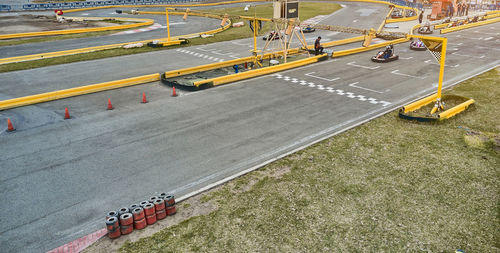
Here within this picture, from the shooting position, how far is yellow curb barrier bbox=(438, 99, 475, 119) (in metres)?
14.7

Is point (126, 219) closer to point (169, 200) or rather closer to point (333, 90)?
point (169, 200)

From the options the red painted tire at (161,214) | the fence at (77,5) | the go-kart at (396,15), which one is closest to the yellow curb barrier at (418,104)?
the red painted tire at (161,214)

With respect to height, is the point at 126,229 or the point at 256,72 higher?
the point at 256,72

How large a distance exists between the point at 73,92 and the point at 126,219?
1366cm

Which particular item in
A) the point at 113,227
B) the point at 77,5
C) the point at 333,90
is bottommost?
the point at 113,227

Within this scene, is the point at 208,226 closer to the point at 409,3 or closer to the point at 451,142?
the point at 451,142

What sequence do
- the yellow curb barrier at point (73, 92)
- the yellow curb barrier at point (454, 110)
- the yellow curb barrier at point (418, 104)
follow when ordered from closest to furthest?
the yellow curb barrier at point (454, 110), the yellow curb barrier at point (418, 104), the yellow curb barrier at point (73, 92)

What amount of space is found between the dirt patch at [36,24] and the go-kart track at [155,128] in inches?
867

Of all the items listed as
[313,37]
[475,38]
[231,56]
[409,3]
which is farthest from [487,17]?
[231,56]

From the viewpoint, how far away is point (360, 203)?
30.2 ft

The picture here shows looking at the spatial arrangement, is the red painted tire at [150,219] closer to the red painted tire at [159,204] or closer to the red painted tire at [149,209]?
the red painted tire at [149,209]

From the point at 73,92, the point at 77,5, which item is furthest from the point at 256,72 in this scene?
the point at 77,5

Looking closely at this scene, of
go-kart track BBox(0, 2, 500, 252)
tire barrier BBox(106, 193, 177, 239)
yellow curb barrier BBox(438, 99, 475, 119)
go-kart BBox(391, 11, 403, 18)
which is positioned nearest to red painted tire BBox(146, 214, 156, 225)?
tire barrier BBox(106, 193, 177, 239)

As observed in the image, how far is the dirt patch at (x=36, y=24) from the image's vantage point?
42.8m
